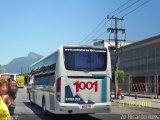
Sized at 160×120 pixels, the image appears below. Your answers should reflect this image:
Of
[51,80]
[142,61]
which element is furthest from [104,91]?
[142,61]

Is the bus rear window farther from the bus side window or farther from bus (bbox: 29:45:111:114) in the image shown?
the bus side window

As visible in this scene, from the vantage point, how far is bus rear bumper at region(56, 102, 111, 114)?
15961mm

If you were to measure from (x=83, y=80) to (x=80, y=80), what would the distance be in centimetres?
13

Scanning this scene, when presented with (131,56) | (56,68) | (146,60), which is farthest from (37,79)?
(131,56)

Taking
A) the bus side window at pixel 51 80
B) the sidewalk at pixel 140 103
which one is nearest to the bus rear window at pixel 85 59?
the bus side window at pixel 51 80

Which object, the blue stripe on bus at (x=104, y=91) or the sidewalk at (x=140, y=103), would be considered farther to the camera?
the sidewalk at (x=140, y=103)

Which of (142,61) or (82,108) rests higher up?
(142,61)

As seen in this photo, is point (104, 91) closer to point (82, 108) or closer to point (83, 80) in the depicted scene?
point (83, 80)

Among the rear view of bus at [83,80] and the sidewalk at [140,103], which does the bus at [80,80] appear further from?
the sidewalk at [140,103]

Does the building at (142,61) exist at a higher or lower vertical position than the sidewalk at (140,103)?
higher

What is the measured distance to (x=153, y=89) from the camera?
136ft

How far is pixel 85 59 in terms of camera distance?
16719 mm

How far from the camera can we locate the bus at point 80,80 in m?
16.2

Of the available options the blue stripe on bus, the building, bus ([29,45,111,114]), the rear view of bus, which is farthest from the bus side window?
the building
